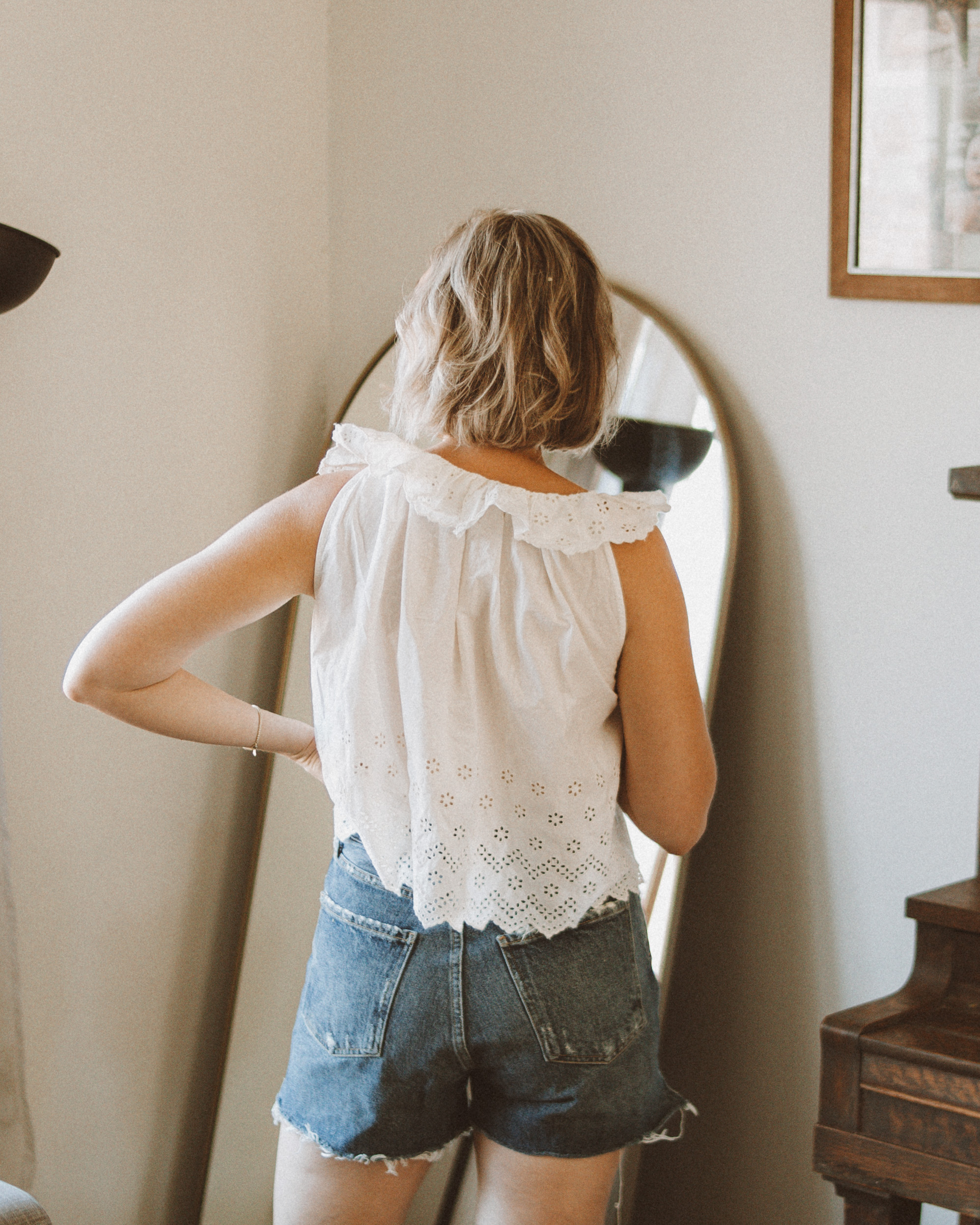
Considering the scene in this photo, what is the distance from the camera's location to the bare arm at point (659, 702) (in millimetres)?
1138

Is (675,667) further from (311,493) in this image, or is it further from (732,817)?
(732,817)

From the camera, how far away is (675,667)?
1.16 meters

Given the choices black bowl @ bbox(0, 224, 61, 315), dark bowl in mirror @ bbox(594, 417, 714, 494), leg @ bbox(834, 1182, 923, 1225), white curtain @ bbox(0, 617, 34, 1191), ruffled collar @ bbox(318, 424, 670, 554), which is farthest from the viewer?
dark bowl in mirror @ bbox(594, 417, 714, 494)

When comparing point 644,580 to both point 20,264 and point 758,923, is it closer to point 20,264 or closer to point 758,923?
point 20,264

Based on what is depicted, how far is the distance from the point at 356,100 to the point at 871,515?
122 cm

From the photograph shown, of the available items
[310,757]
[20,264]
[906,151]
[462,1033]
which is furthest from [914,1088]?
[20,264]

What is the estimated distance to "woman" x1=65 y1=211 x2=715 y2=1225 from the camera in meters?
1.12

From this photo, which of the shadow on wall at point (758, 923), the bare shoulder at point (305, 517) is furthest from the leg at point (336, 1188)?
the shadow on wall at point (758, 923)

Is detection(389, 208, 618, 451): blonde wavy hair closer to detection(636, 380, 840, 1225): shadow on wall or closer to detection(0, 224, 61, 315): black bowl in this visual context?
detection(0, 224, 61, 315): black bowl

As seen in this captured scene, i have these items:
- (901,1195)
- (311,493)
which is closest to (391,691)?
(311,493)

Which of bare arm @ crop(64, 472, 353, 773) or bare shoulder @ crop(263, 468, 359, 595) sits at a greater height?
bare shoulder @ crop(263, 468, 359, 595)

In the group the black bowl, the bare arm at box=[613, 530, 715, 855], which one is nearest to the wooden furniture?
the bare arm at box=[613, 530, 715, 855]

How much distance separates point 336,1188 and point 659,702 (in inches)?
22.8

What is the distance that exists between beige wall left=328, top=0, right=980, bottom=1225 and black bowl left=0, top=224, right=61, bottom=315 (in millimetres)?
838
